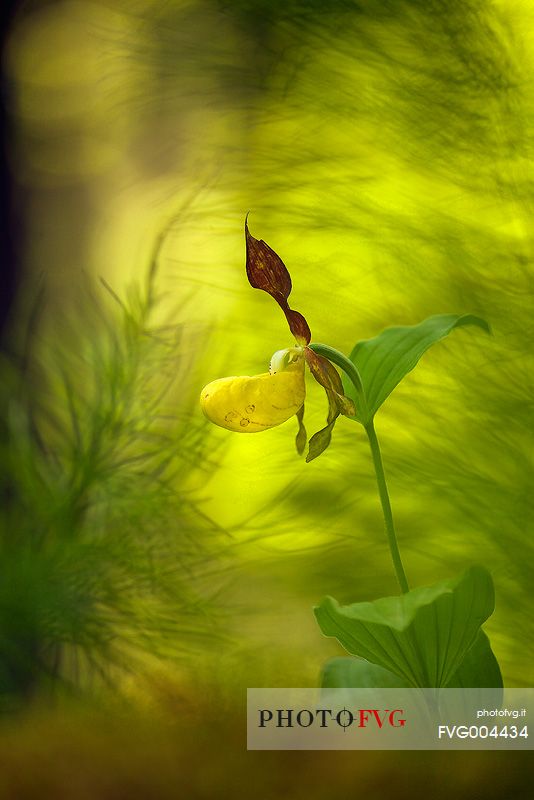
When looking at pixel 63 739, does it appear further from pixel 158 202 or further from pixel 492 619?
pixel 158 202

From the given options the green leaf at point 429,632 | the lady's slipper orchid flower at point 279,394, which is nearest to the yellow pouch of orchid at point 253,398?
the lady's slipper orchid flower at point 279,394

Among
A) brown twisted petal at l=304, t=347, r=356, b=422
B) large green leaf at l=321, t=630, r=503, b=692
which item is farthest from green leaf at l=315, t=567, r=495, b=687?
brown twisted petal at l=304, t=347, r=356, b=422

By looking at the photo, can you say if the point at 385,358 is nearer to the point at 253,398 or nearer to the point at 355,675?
the point at 253,398

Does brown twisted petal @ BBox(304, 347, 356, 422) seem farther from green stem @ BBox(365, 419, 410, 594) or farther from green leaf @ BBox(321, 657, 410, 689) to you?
green leaf @ BBox(321, 657, 410, 689)

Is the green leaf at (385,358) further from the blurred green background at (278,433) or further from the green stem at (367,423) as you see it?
the blurred green background at (278,433)

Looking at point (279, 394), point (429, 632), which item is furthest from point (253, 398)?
point (429, 632)
